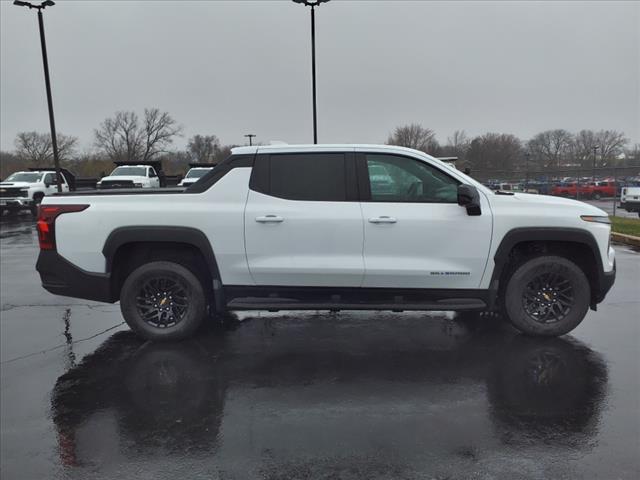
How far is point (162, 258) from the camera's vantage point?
4820 mm

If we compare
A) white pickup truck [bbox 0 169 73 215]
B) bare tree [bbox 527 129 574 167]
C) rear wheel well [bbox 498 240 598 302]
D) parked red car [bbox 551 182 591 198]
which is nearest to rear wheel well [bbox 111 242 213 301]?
rear wheel well [bbox 498 240 598 302]

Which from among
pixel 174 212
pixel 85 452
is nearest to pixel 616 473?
pixel 85 452

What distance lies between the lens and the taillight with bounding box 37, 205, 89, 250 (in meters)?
4.67

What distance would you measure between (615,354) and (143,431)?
13.6 ft

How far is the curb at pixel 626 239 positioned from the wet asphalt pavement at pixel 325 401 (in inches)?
261

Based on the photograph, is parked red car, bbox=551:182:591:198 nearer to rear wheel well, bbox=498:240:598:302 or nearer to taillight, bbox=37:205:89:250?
rear wheel well, bbox=498:240:598:302

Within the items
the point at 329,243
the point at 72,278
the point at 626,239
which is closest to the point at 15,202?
the point at 72,278

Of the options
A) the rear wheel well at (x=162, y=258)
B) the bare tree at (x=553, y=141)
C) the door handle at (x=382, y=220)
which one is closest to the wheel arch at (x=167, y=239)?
the rear wheel well at (x=162, y=258)

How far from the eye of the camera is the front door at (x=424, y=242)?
4.48 metres

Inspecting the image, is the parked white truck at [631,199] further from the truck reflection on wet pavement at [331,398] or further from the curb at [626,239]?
the truck reflection on wet pavement at [331,398]

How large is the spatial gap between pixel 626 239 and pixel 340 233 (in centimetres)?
1003

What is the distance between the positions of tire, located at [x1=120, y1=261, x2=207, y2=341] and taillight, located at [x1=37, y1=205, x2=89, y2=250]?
2.64ft

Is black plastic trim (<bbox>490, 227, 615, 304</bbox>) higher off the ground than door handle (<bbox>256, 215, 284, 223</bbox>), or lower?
lower

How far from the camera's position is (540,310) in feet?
15.5
